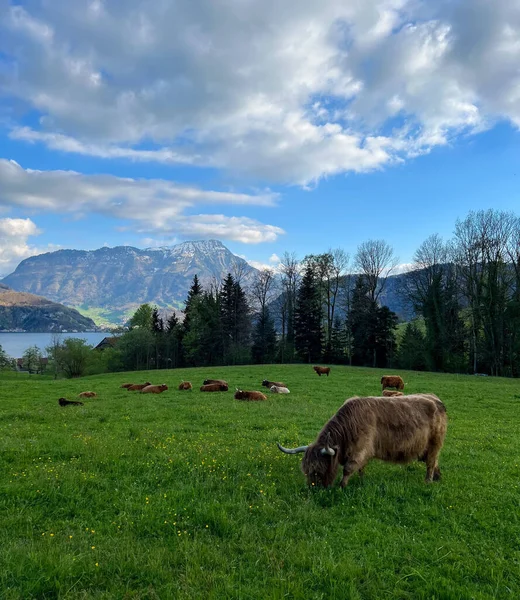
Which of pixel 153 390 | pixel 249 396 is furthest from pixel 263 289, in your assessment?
pixel 249 396

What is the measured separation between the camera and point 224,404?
1675 centimetres

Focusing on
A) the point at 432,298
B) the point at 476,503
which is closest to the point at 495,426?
the point at 476,503

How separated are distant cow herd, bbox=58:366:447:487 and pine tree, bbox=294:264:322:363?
46.9 meters

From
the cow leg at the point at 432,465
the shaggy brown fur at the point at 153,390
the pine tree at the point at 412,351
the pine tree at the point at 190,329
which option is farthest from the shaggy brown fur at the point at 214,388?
the pine tree at the point at 190,329

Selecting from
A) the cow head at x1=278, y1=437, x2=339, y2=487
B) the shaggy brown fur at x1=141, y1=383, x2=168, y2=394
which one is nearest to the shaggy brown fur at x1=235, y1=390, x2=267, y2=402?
the shaggy brown fur at x1=141, y1=383, x2=168, y2=394

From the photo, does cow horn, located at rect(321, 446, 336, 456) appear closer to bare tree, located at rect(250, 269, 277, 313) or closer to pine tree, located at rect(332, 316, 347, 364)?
pine tree, located at rect(332, 316, 347, 364)

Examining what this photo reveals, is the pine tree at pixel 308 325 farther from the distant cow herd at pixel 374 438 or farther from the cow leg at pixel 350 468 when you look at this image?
the cow leg at pixel 350 468

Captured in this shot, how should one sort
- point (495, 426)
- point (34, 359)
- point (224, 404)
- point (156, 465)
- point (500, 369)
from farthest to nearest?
point (34, 359) → point (500, 369) → point (224, 404) → point (495, 426) → point (156, 465)

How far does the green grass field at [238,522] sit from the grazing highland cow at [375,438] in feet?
1.27

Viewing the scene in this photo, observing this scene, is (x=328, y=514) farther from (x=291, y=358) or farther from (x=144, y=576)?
(x=291, y=358)

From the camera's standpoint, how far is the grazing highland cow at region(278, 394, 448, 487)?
22.2 ft

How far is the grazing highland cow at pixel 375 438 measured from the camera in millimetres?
6773

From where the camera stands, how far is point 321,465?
6.71 metres

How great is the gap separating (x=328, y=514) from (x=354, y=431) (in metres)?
1.72
